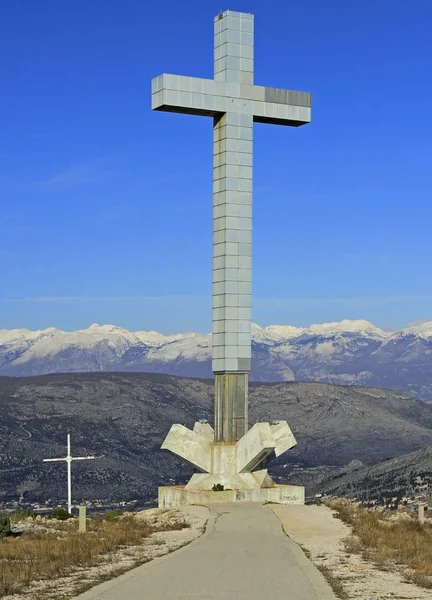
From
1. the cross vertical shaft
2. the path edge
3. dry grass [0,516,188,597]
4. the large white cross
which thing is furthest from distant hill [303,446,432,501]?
the path edge

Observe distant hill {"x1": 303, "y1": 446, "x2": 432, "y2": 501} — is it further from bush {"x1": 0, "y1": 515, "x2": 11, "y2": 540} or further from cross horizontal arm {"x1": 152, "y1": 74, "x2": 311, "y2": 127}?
bush {"x1": 0, "y1": 515, "x2": 11, "y2": 540}

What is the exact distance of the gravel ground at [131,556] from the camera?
21.8m

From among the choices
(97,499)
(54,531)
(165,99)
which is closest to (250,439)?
(54,531)

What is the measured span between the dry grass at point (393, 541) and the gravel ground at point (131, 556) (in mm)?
4324

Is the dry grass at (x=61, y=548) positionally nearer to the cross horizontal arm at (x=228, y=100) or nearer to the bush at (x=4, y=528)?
the bush at (x=4, y=528)

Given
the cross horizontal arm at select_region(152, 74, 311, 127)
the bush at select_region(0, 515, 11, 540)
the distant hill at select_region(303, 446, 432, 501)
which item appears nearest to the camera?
the bush at select_region(0, 515, 11, 540)

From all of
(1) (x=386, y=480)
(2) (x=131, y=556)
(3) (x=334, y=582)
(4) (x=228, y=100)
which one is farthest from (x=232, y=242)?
(1) (x=386, y=480)

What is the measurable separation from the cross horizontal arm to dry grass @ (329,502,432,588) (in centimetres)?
1427

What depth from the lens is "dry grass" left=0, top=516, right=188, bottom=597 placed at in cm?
2383

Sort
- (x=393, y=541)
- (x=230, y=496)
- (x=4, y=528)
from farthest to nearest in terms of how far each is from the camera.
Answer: (x=230, y=496) < (x=4, y=528) < (x=393, y=541)

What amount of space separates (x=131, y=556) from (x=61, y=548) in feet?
6.63

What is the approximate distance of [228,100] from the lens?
136ft

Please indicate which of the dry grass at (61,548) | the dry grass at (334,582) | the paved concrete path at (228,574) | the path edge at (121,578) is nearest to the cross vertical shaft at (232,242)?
the dry grass at (61,548)

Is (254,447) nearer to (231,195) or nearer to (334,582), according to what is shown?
(231,195)
